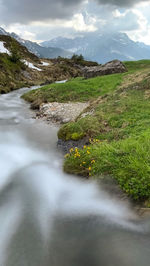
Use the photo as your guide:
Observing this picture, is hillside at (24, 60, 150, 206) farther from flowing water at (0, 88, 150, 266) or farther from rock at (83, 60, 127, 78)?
rock at (83, 60, 127, 78)

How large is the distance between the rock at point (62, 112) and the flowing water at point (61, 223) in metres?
7.72

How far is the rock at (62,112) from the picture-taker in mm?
15648

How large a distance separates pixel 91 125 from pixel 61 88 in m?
14.8

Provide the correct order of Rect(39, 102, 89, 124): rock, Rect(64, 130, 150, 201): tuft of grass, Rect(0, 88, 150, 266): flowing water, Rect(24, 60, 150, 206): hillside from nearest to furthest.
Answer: Rect(0, 88, 150, 266): flowing water, Rect(64, 130, 150, 201): tuft of grass, Rect(24, 60, 150, 206): hillside, Rect(39, 102, 89, 124): rock

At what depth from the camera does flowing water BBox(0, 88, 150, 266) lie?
3840mm

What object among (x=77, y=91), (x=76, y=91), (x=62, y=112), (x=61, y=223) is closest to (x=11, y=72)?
(x=76, y=91)

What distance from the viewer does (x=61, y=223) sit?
482 centimetres

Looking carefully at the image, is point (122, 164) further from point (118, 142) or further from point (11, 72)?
point (11, 72)

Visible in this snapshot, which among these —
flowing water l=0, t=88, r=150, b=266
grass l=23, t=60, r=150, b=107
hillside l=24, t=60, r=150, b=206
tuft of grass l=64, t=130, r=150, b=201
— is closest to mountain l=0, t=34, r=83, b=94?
grass l=23, t=60, r=150, b=107

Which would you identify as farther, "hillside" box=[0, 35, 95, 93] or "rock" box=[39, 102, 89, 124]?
"hillside" box=[0, 35, 95, 93]

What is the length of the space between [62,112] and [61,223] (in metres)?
12.7

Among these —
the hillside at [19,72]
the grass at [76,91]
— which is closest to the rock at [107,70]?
the grass at [76,91]

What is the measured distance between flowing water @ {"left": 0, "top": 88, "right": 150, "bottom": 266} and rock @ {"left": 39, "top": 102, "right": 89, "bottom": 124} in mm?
7721

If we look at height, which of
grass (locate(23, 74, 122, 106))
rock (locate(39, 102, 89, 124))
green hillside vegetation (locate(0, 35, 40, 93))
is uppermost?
green hillside vegetation (locate(0, 35, 40, 93))
